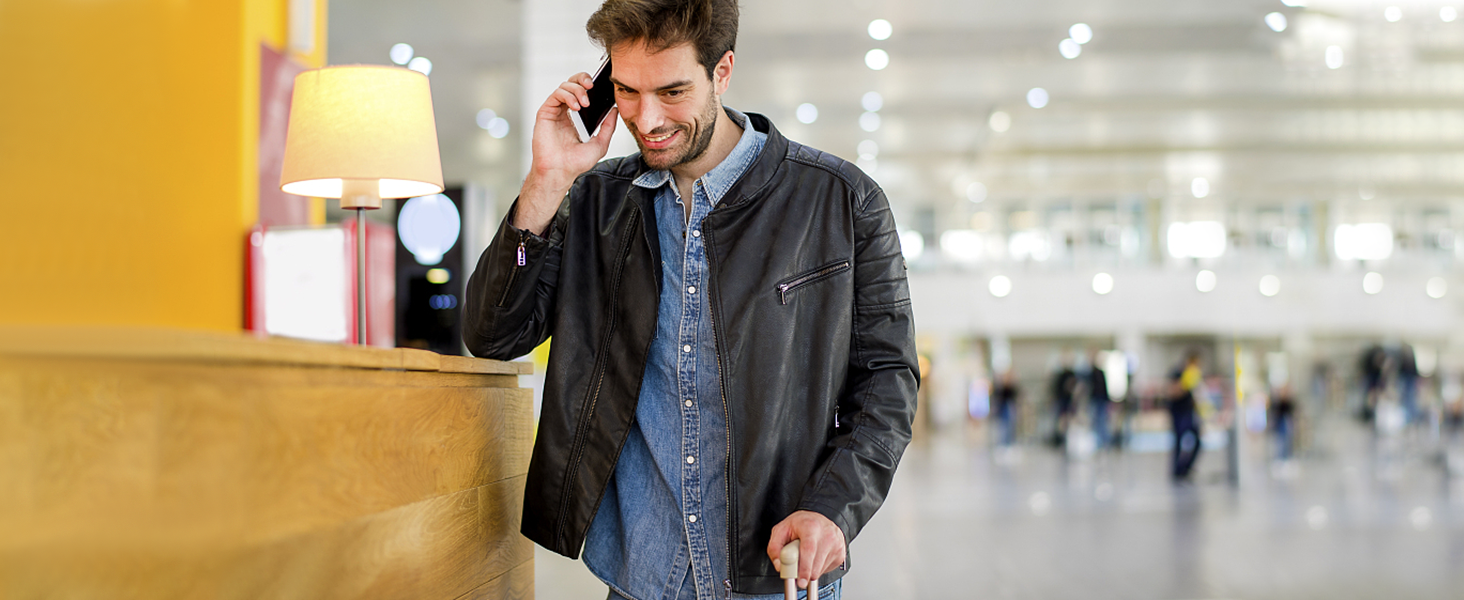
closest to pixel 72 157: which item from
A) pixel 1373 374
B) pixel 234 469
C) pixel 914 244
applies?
pixel 234 469

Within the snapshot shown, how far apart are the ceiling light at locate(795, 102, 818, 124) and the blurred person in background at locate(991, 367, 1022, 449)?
6442 mm

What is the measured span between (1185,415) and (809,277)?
9.91 metres

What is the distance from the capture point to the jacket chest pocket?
1356 mm

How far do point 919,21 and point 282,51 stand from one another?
16.9 ft

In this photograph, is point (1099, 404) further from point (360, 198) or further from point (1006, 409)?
point (360, 198)

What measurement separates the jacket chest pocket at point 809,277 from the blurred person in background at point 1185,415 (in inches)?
382

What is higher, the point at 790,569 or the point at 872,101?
the point at 872,101

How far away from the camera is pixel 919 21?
8617 mm

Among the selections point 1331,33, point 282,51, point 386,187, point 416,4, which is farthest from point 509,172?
point 386,187

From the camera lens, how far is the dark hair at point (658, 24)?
1.33 metres

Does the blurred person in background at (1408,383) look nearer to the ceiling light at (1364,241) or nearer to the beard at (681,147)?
Answer: the ceiling light at (1364,241)

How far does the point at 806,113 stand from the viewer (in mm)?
11219

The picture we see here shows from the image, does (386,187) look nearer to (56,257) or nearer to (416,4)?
(56,257)

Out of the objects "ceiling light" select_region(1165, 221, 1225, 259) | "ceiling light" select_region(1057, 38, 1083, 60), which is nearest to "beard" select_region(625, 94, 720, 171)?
"ceiling light" select_region(1057, 38, 1083, 60)
